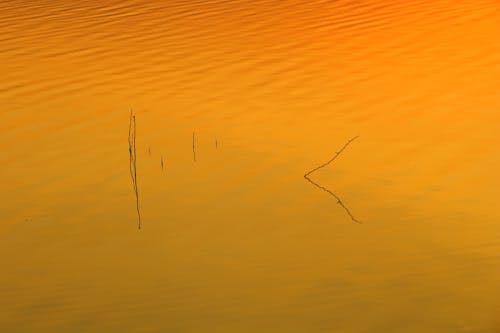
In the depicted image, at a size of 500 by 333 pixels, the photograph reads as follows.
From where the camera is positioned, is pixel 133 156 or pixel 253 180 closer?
pixel 253 180

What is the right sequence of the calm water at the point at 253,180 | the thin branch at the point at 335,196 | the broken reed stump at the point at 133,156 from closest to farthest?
the calm water at the point at 253,180, the thin branch at the point at 335,196, the broken reed stump at the point at 133,156

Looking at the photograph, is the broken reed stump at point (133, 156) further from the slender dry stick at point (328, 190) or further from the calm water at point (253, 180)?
the slender dry stick at point (328, 190)

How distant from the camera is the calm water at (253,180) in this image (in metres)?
5.27

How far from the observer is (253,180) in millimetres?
6953

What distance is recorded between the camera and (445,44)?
10.8 m

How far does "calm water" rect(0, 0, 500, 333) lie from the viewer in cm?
527

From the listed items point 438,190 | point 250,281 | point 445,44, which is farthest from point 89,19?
point 250,281

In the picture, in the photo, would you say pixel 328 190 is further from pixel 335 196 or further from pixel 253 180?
pixel 253 180

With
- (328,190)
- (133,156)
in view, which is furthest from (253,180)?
(133,156)

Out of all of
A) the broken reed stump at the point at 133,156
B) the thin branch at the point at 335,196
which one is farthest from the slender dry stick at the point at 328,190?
the broken reed stump at the point at 133,156

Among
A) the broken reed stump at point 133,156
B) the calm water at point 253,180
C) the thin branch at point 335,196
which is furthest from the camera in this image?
the broken reed stump at point 133,156

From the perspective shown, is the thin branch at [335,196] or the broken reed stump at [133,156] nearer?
the thin branch at [335,196]

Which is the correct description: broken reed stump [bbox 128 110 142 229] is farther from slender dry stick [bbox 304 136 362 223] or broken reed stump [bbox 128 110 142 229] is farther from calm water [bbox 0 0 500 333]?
slender dry stick [bbox 304 136 362 223]

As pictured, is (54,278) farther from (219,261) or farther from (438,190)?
(438,190)
